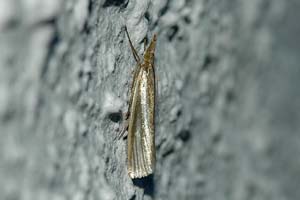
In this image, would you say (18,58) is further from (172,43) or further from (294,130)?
(294,130)

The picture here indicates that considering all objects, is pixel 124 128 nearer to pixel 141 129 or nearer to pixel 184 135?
pixel 141 129

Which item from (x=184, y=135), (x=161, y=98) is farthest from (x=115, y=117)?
(x=184, y=135)

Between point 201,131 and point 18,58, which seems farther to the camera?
point 201,131

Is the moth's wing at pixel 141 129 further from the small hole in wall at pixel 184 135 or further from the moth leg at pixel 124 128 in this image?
the small hole in wall at pixel 184 135

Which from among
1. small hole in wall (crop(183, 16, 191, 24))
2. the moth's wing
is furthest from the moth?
small hole in wall (crop(183, 16, 191, 24))

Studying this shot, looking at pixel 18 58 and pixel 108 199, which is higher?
pixel 18 58

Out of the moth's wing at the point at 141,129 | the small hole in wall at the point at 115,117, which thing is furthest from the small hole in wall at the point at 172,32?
the small hole in wall at the point at 115,117

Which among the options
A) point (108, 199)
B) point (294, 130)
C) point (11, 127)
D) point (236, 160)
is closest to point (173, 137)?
point (108, 199)
